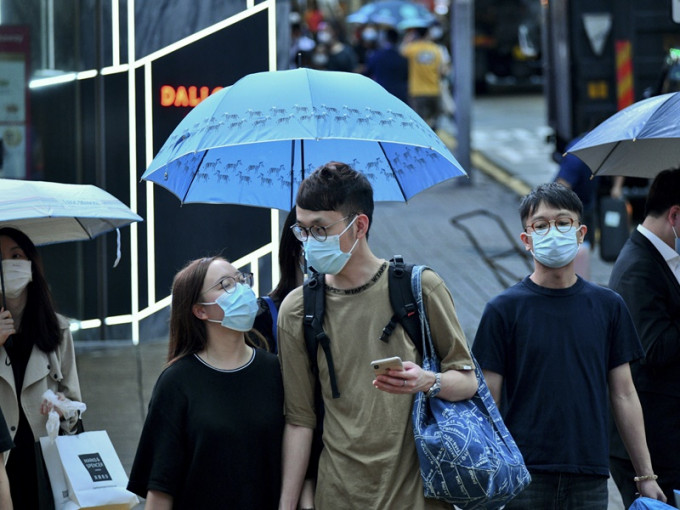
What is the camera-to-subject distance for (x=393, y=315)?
3777 millimetres

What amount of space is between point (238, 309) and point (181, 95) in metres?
5.65

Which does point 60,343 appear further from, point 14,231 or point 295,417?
point 295,417

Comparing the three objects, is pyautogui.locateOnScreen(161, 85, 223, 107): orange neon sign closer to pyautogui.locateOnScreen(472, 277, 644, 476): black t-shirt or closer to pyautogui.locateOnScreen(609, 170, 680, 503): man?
pyautogui.locateOnScreen(609, 170, 680, 503): man

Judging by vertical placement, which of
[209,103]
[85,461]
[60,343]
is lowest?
[85,461]

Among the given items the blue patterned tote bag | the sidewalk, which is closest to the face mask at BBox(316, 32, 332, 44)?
the sidewalk

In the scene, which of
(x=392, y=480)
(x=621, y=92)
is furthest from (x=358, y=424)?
(x=621, y=92)

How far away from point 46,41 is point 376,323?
621cm

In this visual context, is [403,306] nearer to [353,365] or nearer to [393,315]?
[393,315]

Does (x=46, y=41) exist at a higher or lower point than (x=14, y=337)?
higher

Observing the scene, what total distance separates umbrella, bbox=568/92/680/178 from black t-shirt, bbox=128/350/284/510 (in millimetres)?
1996

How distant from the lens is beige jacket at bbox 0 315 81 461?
4520 mm

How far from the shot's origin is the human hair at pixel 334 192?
12.5 ft

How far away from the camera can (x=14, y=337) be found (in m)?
4.66

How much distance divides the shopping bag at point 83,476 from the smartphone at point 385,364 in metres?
1.25
